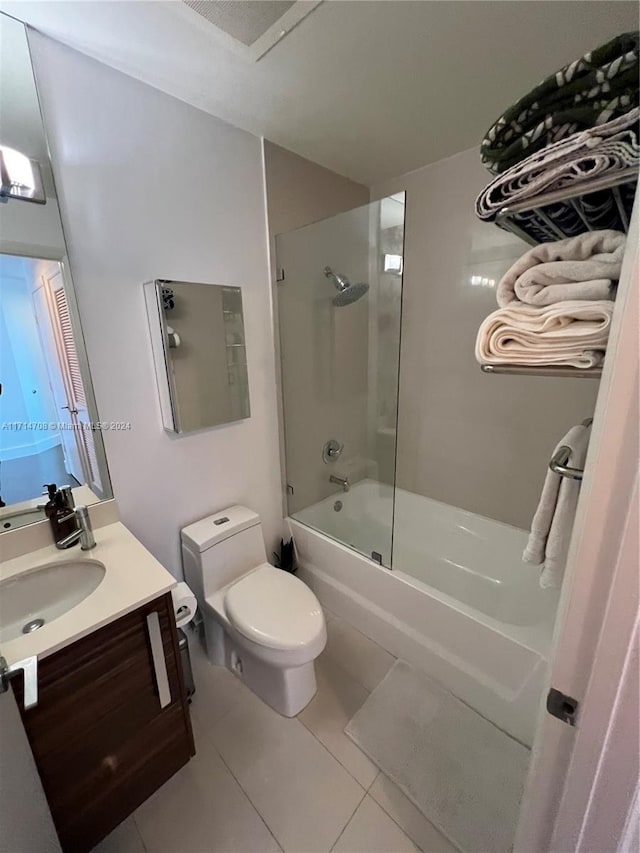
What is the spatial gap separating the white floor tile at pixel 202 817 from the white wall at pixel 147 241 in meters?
0.79

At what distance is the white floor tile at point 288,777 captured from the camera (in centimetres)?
111

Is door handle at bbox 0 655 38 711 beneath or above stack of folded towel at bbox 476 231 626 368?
beneath

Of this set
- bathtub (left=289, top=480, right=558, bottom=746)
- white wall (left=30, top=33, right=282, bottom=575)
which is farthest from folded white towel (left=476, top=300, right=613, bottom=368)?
white wall (left=30, top=33, right=282, bottom=575)

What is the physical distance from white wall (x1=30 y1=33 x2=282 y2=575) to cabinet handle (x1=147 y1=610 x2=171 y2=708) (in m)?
0.59

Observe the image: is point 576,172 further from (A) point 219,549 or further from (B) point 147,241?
(A) point 219,549

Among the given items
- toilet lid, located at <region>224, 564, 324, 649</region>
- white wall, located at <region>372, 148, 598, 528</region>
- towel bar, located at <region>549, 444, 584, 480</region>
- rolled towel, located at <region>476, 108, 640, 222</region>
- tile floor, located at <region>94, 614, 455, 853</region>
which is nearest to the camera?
rolled towel, located at <region>476, 108, 640, 222</region>

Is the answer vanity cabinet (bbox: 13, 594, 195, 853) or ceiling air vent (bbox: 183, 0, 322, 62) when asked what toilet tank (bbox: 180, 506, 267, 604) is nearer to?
vanity cabinet (bbox: 13, 594, 195, 853)

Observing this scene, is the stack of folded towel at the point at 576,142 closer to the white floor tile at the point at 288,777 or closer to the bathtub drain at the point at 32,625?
the bathtub drain at the point at 32,625

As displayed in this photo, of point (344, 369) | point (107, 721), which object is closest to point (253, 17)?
point (344, 369)

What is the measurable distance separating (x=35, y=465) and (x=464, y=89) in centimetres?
217

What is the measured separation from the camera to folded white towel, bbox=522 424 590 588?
77cm

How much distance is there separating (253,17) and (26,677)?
1.82m

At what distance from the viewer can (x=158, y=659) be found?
3.53ft

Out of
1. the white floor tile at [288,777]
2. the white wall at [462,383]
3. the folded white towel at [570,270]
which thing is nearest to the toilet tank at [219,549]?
the white floor tile at [288,777]
